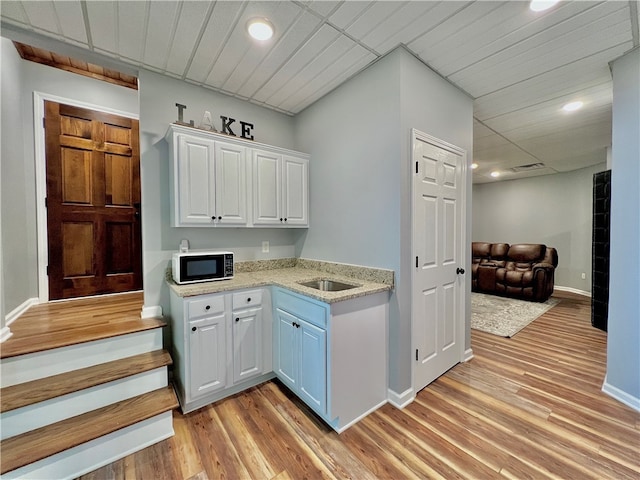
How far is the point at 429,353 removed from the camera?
2266mm

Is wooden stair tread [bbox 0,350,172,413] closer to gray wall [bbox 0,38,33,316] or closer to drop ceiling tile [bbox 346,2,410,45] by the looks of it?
gray wall [bbox 0,38,33,316]

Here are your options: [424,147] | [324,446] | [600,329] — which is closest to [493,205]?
[600,329]

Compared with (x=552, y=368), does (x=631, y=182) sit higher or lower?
higher

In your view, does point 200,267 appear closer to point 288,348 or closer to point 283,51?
point 288,348

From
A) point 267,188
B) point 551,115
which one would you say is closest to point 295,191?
point 267,188

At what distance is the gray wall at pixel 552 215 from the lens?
18.0 feet

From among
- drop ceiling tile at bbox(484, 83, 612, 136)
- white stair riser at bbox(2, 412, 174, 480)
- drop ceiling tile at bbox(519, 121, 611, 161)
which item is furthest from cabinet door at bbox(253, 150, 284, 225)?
drop ceiling tile at bbox(519, 121, 611, 161)

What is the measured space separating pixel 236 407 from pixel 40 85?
364cm

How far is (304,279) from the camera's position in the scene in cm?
237

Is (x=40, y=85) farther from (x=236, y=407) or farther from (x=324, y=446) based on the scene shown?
(x=324, y=446)

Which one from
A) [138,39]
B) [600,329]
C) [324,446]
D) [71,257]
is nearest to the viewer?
[324,446]

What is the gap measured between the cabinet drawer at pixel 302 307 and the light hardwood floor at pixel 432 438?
2.42 ft

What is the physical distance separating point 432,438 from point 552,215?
6471 mm

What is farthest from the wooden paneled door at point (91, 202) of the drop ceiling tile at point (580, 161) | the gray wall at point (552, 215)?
the gray wall at point (552, 215)
